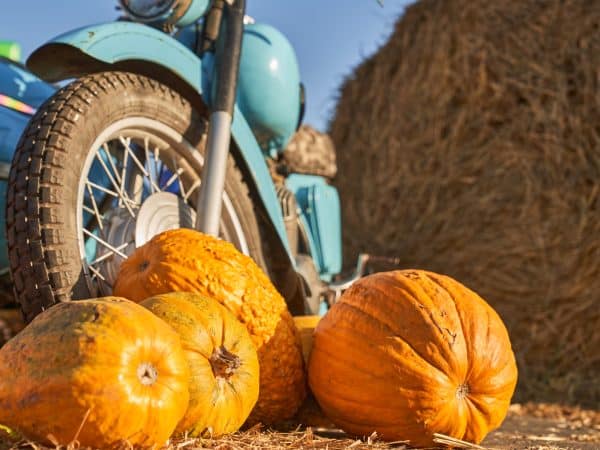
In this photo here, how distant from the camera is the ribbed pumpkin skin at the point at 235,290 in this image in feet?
5.68

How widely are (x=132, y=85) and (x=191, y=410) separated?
99cm

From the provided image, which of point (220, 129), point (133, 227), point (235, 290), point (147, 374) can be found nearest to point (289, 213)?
point (220, 129)

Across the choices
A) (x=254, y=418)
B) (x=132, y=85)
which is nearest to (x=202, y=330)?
(x=254, y=418)

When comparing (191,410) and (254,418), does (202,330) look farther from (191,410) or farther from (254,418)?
(254,418)

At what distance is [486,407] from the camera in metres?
1.71

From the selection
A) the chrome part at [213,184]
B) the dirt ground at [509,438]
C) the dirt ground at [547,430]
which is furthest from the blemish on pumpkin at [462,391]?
the chrome part at [213,184]

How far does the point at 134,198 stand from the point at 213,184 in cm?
40

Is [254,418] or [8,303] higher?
[8,303]

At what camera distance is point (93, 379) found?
121cm

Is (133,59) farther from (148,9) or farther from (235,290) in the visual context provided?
(235,290)

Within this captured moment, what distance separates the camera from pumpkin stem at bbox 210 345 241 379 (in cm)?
151

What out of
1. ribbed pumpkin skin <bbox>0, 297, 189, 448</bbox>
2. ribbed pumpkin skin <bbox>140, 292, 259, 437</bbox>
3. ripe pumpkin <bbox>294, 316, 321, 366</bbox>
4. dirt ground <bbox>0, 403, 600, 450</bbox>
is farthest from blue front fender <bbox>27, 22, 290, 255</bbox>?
dirt ground <bbox>0, 403, 600, 450</bbox>

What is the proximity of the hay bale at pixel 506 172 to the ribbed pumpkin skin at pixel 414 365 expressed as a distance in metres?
2.70

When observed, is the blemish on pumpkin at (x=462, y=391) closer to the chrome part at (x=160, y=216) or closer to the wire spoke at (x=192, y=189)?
the chrome part at (x=160, y=216)
